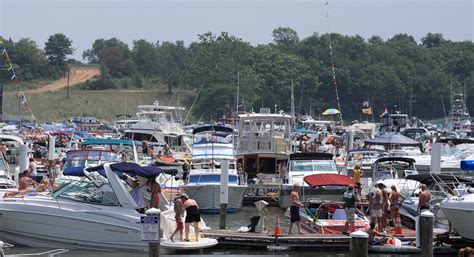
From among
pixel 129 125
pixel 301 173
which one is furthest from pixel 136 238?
pixel 129 125

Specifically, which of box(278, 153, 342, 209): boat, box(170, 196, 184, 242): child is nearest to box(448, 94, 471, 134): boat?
box(278, 153, 342, 209): boat

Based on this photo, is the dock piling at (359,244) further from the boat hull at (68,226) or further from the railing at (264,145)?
the railing at (264,145)

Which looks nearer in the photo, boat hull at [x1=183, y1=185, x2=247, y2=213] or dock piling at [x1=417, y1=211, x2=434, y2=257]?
dock piling at [x1=417, y1=211, x2=434, y2=257]

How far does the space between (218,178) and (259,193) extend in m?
4.24

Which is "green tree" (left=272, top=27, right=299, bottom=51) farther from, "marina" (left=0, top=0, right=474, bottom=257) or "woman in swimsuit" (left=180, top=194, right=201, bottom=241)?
"woman in swimsuit" (left=180, top=194, right=201, bottom=241)

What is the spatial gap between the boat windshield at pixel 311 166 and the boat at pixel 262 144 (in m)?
→ 3.42

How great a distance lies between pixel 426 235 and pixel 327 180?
11.2m

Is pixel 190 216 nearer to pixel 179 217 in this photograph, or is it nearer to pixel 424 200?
pixel 179 217

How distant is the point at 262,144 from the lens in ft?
146

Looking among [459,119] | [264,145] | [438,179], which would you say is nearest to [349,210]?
[438,179]

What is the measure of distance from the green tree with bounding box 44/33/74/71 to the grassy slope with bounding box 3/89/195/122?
23.1 meters

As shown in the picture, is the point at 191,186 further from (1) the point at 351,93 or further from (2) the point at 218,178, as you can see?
(1) the point at 351,93

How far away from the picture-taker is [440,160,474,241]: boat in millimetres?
25219

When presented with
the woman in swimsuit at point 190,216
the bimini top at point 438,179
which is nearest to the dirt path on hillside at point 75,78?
the bimini top at point 438,179
